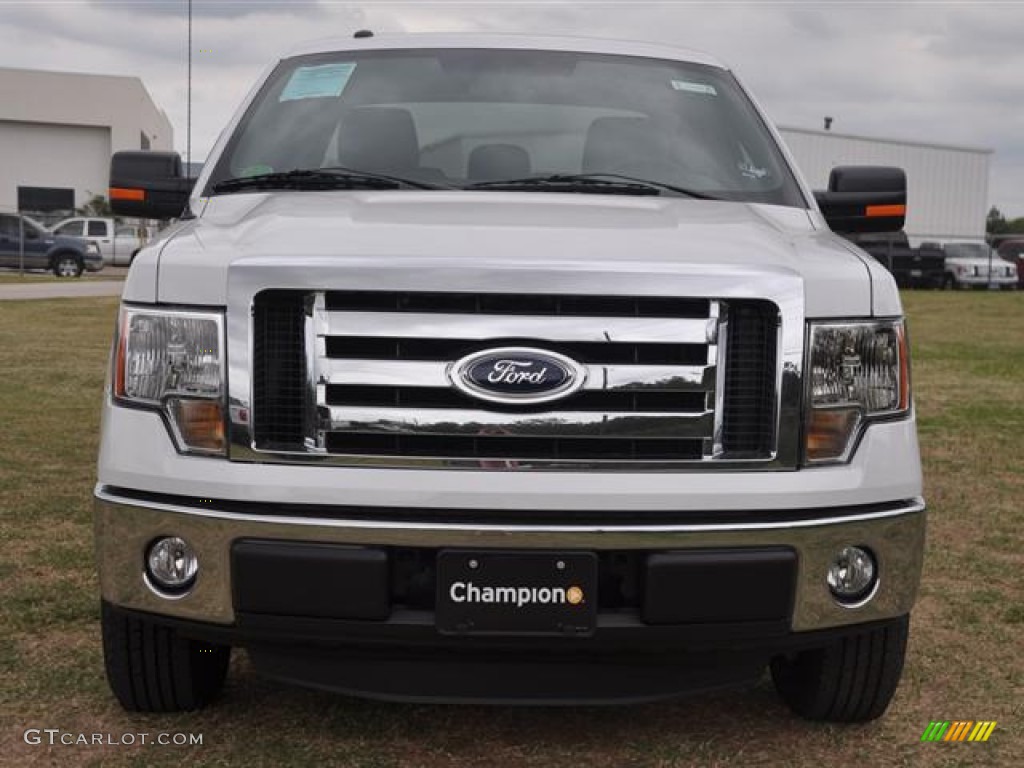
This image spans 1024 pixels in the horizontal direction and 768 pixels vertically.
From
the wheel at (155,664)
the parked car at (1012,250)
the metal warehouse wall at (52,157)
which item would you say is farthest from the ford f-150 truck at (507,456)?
the metal warehouse wall at (52,157)

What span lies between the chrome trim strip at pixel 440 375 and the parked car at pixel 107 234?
1345 inches

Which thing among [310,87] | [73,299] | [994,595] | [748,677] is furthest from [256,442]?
[73,299]

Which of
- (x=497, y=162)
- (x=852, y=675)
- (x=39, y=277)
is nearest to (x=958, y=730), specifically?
(x=852, y=675)

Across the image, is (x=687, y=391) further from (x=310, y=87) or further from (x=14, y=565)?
(x=14, y=565)

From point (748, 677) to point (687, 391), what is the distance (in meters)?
0.73

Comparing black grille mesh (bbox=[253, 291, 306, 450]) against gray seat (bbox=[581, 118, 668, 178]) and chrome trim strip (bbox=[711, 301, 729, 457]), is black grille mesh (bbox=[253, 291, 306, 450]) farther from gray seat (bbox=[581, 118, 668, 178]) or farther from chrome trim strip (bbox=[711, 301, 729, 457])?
gray seat (bbox=[581, 118, 668, 178])

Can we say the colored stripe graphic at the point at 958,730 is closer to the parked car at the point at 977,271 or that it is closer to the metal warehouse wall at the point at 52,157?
the parked car at the point at 977,271

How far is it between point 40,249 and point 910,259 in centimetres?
2213

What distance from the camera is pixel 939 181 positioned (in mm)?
63469

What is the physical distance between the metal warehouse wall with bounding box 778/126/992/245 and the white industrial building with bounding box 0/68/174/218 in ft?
110

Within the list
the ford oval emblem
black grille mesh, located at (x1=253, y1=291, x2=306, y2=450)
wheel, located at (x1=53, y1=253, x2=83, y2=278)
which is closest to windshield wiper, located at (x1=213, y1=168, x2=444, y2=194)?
black grille mesh, located at (x1=253, y1=291, x2=306, y2=450)

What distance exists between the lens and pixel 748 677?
10.5 feet

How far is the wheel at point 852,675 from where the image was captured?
3.42 meters

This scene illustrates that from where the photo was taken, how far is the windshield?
163 inches
